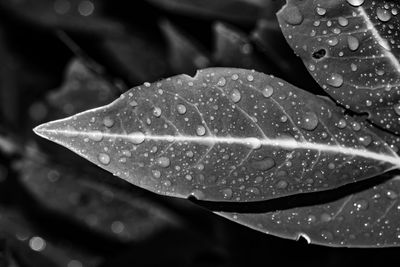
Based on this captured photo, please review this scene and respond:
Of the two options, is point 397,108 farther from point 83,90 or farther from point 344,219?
point 83,90

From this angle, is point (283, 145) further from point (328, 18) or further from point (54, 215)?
point (54, 215)

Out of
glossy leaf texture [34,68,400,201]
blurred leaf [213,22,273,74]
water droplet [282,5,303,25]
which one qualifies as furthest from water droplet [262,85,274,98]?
blurred leaf [213,22,273,74]

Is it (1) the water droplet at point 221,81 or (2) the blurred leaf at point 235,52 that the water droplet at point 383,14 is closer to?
(1) the water droplet at point 221,81

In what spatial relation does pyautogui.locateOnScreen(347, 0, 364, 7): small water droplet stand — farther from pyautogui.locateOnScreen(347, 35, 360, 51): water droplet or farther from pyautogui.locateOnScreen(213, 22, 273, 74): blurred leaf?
pyautogui.locateOnScreen(213, 22, 273, 74): blurred leaf

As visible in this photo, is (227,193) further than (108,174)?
No

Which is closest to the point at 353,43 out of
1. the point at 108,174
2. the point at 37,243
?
the point at 108,174

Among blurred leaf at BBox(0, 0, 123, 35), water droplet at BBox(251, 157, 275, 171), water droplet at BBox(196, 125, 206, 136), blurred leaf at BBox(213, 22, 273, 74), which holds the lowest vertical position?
water droplet at BBox(196, 125, 206, 136)

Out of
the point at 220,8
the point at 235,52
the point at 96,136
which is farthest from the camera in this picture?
the point at 220,8
